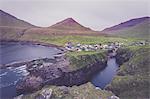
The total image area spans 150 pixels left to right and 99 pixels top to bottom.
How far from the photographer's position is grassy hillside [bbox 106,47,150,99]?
22.4 feet

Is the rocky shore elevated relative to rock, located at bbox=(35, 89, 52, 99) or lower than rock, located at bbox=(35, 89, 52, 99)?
elevated

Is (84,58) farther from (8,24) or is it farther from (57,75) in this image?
(8,24)

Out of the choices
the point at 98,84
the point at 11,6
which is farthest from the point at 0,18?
the point at 98,84

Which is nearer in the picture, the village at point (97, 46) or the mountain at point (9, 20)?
the mountain at point (9, 20)

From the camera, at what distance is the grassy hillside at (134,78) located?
681cm

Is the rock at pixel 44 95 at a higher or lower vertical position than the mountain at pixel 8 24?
lower

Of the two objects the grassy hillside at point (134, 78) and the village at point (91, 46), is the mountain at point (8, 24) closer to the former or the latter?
the village at point (91, 46)

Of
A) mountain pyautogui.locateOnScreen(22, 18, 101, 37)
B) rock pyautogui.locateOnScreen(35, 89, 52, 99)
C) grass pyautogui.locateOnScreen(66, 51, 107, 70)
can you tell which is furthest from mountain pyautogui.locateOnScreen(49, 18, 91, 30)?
rock pyautogui.locateOnScreen(35, 89, 52, 99)

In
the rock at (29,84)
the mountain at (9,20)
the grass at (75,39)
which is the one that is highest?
the mountain at (9,20)

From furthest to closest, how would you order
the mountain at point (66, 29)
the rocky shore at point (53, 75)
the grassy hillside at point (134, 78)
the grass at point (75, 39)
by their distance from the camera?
the grass at point (75, 39)
the mountain at point (66, 29)
the rocky shore at point (53, 75)
the grassy hillside at point (134, 78)

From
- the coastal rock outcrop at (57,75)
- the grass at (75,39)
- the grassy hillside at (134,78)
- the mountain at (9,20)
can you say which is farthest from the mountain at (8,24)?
the grassy hillside at (134,78)

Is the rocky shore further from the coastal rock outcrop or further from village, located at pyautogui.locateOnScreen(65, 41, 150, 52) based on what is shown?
village, located at pyautogui.locateOnScreen(65, 41, 150, 52)

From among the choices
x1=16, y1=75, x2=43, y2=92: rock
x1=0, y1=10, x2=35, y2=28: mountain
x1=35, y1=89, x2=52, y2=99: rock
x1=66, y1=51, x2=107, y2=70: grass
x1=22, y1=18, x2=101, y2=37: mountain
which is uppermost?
x1=0, y1=10, x2=35, y2=28: mountain

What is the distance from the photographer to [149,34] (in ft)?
23.5
